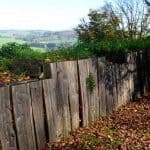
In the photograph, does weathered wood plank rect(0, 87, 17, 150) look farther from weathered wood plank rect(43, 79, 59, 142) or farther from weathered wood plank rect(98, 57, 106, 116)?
weathered wood plank rect(98, 57, 106, 116)

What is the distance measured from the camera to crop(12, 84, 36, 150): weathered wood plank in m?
7.61

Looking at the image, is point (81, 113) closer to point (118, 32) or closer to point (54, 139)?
point (54, 139)

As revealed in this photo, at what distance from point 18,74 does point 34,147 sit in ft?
10.6

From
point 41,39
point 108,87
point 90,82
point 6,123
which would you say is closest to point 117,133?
point 90,82

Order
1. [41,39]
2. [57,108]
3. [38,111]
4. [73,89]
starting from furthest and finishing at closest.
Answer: [41,39] < [73,89] < [57,108] < [38,111]

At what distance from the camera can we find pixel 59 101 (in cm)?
906

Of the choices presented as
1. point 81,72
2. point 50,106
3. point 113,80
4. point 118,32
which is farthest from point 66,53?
point 118,32

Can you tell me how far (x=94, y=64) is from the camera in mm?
10828

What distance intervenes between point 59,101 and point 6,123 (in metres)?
1.85

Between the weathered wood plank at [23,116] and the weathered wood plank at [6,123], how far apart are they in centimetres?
13

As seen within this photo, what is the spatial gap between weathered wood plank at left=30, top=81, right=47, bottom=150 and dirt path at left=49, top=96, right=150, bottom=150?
0.84 ft

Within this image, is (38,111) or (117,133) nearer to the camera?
(38,111)

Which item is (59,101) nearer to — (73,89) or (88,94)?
(73,89)

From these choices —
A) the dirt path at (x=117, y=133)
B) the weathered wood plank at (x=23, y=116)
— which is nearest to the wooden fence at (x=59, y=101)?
the weathered wood plank at (x=23, y=116)
